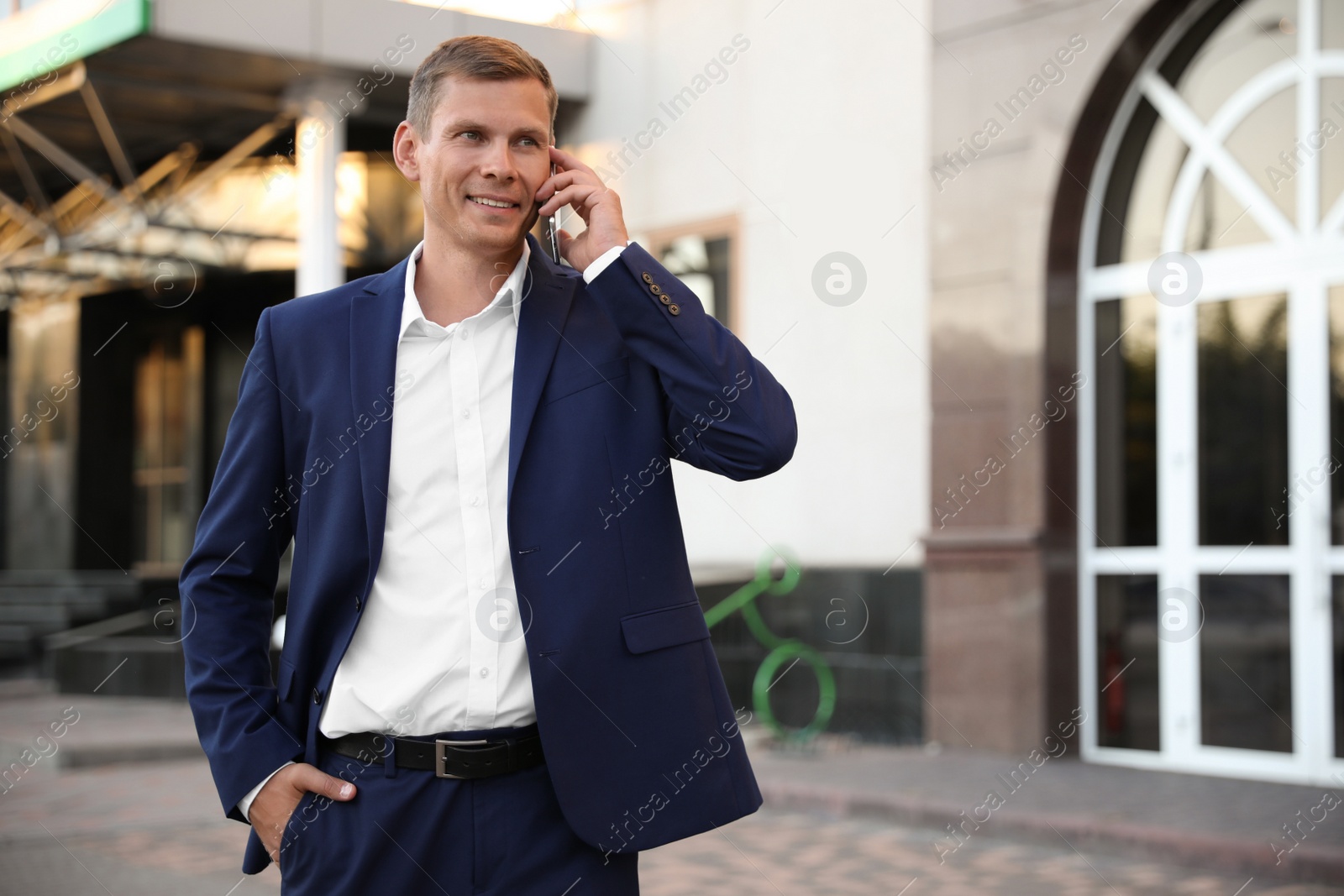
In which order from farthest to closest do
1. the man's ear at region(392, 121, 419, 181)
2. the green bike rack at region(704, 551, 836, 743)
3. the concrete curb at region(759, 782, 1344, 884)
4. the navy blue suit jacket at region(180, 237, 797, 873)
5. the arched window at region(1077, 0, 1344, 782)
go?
the green bike rack at region(704, 551, 836, 743) → the arched window at region(1077, 0, 1344, 782) → the concrete curb at region(759, 782, 1344, 884) → the man's ear at region(392, 121, 419, 181) → the navy blue suit jacket at region(180, 237, 797, 873)

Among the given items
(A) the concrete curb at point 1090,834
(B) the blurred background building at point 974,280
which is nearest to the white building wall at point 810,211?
(B) the blurred background building at point 974,280

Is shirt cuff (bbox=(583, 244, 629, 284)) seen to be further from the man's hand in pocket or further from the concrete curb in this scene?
the concrete curb

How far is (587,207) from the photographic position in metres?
2.30

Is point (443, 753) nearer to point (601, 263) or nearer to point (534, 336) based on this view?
point (534, 336)

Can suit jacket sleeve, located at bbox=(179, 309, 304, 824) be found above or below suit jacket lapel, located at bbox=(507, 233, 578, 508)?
below


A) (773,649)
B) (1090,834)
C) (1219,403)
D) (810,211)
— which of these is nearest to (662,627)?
(1090,834)

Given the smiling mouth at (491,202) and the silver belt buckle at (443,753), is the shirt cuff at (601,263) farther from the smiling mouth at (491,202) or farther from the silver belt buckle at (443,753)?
the silver belt buckle at (443,753)

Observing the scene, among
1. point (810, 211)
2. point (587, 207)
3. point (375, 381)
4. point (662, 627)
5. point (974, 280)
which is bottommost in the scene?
point (662, 627)

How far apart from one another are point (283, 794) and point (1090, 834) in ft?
17.1

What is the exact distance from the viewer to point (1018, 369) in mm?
8656

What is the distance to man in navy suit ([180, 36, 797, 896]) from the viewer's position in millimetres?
2094

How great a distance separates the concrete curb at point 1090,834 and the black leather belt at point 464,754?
185 inches

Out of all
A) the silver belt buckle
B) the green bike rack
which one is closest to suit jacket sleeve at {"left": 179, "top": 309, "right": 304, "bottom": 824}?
the silver belt buckle

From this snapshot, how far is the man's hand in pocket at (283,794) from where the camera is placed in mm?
2139
